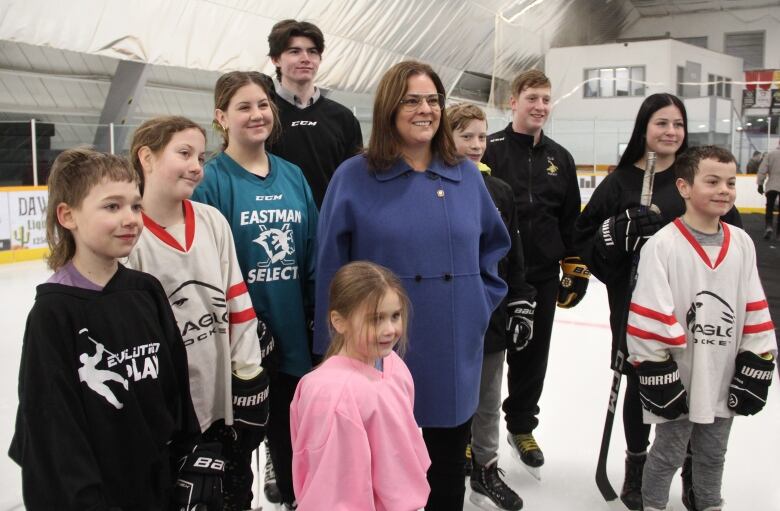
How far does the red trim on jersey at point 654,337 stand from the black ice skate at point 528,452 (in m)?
0.88

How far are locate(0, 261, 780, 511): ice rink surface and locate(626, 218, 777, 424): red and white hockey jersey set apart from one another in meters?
0.65

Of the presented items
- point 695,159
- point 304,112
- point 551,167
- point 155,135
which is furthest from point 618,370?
point 155,135

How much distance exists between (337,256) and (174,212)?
0.43 m

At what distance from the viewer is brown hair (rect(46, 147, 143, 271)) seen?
62.0 inches

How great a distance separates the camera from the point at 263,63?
38.9 ft

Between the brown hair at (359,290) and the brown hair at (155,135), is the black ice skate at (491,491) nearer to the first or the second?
the brown hair at (359,290)

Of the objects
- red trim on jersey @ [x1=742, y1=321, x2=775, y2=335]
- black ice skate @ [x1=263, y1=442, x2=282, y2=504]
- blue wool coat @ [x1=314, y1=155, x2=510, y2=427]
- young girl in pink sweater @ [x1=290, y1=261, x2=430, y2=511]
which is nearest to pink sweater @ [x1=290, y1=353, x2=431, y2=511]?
young girl in pink sweater @ [x1=290, y1=261, x2=430, y2=511]

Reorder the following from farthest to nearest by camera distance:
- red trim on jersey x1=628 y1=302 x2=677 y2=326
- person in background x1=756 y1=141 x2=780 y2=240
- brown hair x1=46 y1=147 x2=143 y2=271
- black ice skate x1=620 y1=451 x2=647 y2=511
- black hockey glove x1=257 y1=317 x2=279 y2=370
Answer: person in background x1=756 y1=141 x2=780 y2=240 → black ice skate x1=620 y1=451 x2=647 y2=511 → red trim on jersey x1=628 y1=302 x2=677 y2=326 → black hockey glove x1=257 y1=317 x2=279 y2=370 → brown hair x1=46 y1=147 x2=143 y2=271

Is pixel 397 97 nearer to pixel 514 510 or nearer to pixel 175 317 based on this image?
pixel 175 317

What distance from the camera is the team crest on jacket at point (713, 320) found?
2.27 meters

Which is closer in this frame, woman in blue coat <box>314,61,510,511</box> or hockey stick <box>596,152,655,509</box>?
woman in blue coat <box>314,61,510,511</box>

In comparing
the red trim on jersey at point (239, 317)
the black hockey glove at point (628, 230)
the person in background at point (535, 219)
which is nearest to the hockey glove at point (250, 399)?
the red trim on jersey at point (239, 317)

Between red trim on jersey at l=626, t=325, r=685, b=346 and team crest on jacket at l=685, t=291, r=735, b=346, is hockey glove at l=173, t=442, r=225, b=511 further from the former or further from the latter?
team crest on jacket at l=685, t=291, r=735, b=346

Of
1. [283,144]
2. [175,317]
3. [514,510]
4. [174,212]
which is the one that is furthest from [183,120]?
[514,510]
